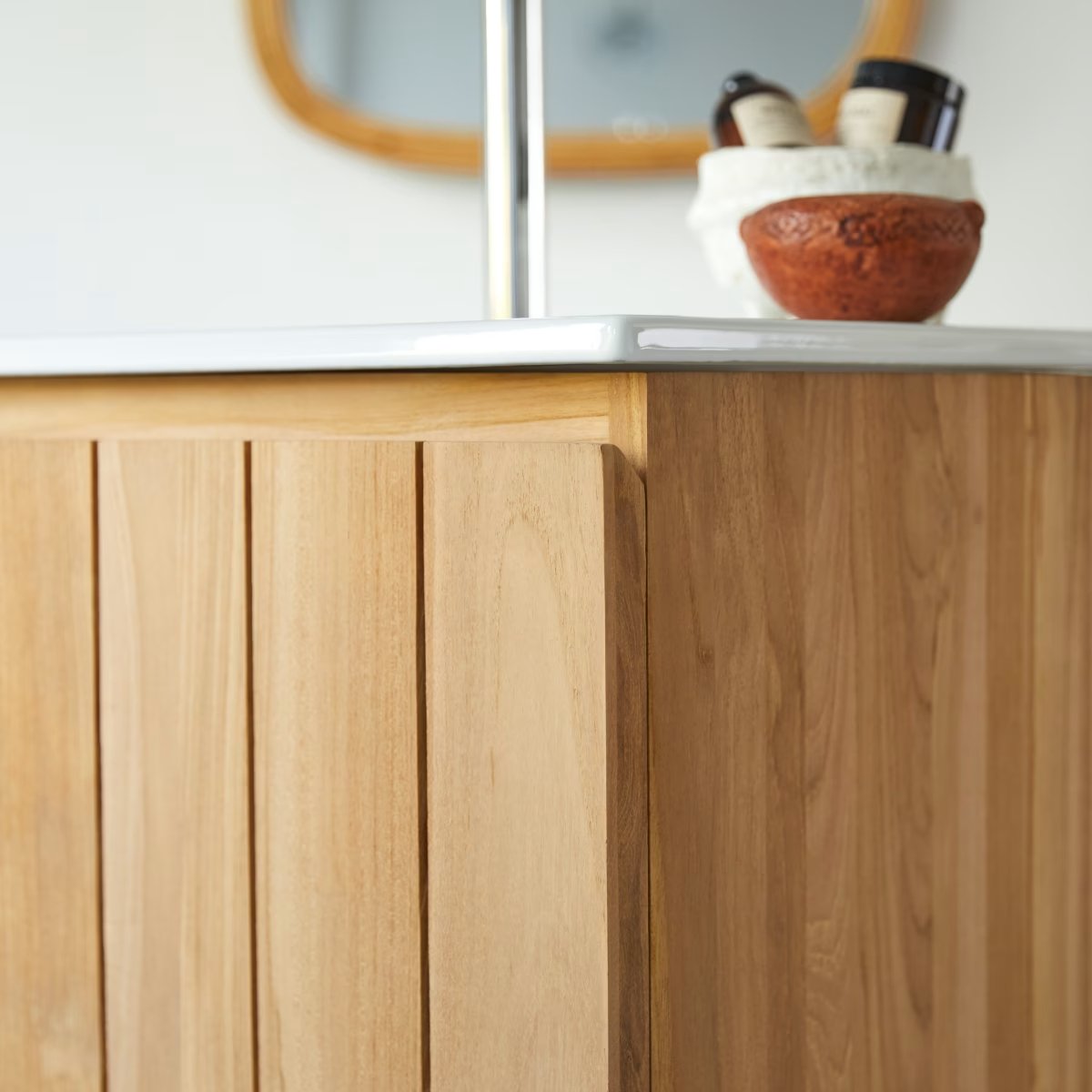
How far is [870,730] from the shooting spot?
663mm

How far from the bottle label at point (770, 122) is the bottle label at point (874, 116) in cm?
3

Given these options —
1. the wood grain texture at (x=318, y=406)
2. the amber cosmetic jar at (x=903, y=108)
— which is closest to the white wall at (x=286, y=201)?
the amber cosmetic jar at (x=903, y=108)

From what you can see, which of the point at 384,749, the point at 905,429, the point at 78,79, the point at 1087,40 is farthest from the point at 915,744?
the point at 78,79

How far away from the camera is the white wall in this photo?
3.86 feet

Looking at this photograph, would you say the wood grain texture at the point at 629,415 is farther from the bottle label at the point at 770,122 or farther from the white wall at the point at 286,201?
the white wall at the point at 286,201

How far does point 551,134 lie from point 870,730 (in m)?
0.78

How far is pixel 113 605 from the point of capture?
0.68 meters

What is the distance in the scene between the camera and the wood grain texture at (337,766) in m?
0.60

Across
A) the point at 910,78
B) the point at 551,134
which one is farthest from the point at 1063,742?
the point at 551,134

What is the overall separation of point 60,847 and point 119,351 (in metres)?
0.24

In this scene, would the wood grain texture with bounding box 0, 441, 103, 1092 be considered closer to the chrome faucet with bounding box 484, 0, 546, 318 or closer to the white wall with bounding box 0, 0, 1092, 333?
the chrome faucet with bounding box 484, 0, 546, 318

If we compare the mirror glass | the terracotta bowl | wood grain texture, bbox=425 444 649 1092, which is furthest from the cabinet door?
the mirror glass

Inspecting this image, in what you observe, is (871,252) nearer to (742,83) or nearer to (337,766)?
(742,83)

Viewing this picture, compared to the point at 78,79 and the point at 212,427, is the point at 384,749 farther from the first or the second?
the point at 78,79
